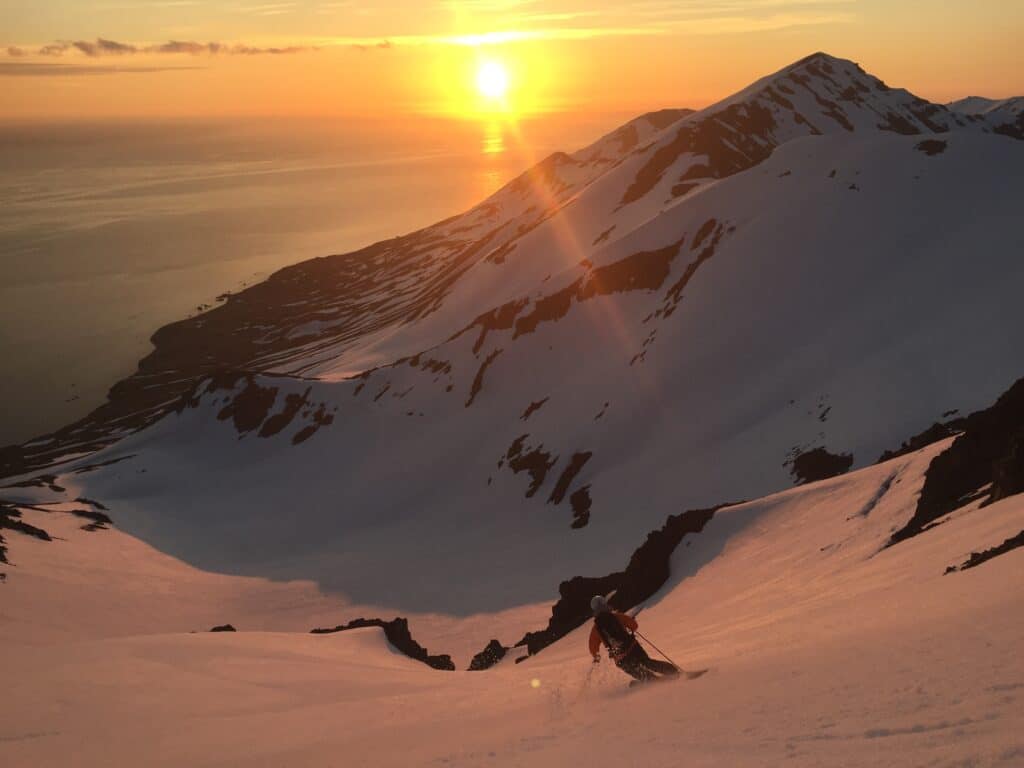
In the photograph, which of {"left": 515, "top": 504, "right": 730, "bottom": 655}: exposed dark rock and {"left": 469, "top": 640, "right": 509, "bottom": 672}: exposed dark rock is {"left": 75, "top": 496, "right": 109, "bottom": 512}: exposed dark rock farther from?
{"left": 515, "top": 504, "right": 730, "bottom": 655}: exposed dark rock

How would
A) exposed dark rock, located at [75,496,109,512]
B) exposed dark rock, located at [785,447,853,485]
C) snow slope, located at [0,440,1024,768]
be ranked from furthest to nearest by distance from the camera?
exposed dark rock, located at [75,496,109,512] → exposed dark rock, located at [785,447,853,485] → snow slope, located at [0,440,1024,768]

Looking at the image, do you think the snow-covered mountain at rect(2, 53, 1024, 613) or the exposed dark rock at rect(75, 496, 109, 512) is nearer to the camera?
the snow-covered mountain at rect(2, 53, 1024, 613)

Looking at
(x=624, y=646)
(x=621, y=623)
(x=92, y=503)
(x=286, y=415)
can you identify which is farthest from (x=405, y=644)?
(x=286, y=415)

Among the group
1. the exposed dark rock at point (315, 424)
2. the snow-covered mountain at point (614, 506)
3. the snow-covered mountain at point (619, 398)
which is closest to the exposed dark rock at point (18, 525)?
the snow-covered mountain at point (614, 506)

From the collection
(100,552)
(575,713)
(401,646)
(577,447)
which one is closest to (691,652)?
(575,713)

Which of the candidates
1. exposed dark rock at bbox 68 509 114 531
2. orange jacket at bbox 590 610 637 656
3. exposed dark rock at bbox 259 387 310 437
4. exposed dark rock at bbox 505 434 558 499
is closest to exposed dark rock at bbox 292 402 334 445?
exposed dark rock at bbox 259 387 310 437

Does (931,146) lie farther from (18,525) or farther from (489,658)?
(18,525)

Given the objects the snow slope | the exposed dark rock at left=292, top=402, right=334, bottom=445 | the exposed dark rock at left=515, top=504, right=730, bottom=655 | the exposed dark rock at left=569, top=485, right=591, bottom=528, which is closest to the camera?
the snow slope
